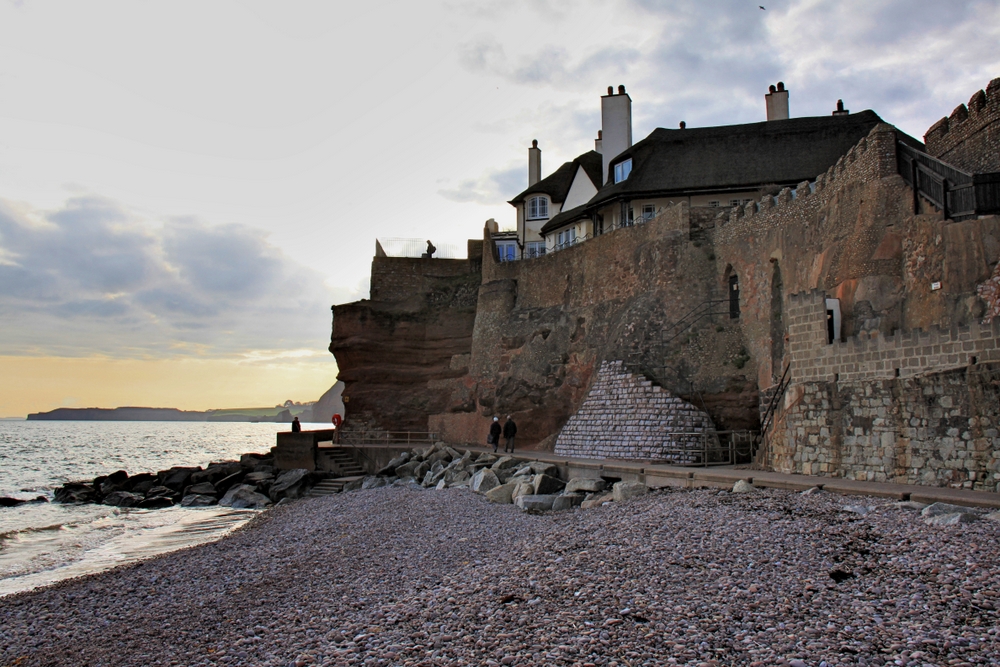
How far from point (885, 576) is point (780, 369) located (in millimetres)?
12168

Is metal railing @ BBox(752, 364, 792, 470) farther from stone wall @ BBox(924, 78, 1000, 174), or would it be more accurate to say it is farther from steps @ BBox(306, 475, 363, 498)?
steps @ BBox(306, 475, 363, 498)

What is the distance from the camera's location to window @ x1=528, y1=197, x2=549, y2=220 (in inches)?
1506

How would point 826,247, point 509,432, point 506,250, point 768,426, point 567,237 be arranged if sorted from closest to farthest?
point 768,426, point 826,247, point 509,432, point 567,237, point 506,250

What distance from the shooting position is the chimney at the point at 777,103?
30798 millimetres

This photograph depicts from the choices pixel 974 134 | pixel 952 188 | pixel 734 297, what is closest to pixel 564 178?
pixel 734 297

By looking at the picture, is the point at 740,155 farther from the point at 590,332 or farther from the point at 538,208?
the point at 538,208

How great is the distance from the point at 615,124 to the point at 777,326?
56.1 ft

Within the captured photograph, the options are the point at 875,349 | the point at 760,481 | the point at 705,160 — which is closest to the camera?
the point at 875,349

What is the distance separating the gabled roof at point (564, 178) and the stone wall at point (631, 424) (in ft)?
48.7

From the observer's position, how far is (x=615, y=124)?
33656 millimetres

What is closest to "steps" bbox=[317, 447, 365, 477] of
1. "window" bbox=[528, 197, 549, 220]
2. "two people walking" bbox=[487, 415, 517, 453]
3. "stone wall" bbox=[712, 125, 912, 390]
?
"two people walking" bbox=[487, 415, 517, 453]

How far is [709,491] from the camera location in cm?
1369

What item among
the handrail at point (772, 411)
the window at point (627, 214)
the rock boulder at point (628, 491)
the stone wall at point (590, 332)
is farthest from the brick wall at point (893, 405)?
the window at point (627, 214)

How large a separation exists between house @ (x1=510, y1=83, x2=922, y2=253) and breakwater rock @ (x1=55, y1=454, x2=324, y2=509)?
17.0m
